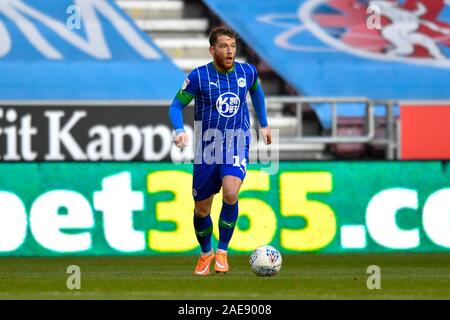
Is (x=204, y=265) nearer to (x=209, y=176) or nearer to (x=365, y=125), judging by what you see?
(x=209, y=176)

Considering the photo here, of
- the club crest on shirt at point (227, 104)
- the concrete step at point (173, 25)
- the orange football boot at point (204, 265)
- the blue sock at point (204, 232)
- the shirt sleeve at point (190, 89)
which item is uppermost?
the concrete step at point (173, 25)

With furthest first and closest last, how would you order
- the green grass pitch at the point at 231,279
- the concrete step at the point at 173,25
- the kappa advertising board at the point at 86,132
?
the concrete step at the point at 173,25 → the kappa advertising board at the point at 86,132 → the green grass pitch at the point at 231,279

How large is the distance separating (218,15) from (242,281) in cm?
1078

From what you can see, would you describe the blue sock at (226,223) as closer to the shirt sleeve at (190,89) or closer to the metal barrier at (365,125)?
the shirt sleeve at (190,89)

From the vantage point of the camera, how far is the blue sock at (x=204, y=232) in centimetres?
1032

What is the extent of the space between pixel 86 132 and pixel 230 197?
24.4 feet

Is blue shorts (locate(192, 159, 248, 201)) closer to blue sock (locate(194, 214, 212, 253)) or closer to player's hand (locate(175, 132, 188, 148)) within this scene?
blue sock (locate(194, 214, 212, 253))

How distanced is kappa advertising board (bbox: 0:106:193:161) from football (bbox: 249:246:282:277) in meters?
6.96

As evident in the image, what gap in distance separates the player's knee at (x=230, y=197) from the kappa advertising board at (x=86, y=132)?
6865 millimetres

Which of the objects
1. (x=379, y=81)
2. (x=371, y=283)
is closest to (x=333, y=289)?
(x=371, y=283)

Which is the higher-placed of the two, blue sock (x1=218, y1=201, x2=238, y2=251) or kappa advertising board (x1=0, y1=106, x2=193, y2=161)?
kappa advertising board (x1=0, y1=106, x2=193, y2=161)

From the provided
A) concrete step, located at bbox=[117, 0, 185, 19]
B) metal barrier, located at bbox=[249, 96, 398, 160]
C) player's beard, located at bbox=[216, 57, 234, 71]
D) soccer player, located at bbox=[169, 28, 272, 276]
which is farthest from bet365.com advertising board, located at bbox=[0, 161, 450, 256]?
concrete step, located at bbox=[117, 0, 185, 19]

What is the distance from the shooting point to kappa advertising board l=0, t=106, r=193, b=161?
17047 mm

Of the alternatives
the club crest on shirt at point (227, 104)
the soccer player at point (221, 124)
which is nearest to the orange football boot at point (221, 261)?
the soccer player at point (221, 124)
